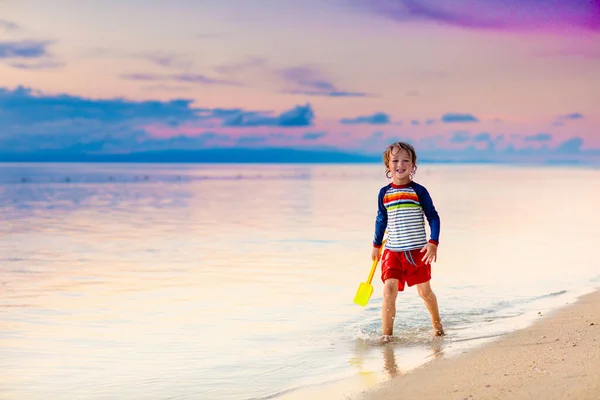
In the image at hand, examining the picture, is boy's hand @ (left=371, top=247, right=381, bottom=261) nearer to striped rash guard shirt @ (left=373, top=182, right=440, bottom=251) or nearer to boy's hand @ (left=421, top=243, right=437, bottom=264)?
striped rash guard shirt @ (left=373, top=182, right=440, bottom=251)

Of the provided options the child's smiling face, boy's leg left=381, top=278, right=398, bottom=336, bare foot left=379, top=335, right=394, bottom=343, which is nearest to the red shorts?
boy's leg left=381, top=278, right=398, bottom=336

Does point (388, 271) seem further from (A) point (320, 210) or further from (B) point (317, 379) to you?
(A) point (320, 210)

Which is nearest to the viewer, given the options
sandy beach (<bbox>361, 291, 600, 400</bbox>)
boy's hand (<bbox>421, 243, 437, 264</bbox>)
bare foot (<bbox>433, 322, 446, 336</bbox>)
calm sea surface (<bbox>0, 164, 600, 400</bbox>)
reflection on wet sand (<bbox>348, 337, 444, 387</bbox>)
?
sandy beach (<bbox>361, 291, 600, 400</bbox>)

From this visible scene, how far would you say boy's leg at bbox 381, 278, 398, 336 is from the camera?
657 cm

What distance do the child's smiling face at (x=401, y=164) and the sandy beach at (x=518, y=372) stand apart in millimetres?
1529

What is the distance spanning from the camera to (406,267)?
651 centimetres

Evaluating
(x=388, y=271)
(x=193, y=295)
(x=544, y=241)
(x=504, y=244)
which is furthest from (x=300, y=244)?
(x=388, y=271)

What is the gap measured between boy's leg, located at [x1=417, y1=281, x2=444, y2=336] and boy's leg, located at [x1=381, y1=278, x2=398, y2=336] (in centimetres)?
23

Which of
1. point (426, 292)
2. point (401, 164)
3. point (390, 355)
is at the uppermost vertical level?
point (401, 164)

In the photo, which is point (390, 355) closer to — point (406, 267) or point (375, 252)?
point (406, 267)

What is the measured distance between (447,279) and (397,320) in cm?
292

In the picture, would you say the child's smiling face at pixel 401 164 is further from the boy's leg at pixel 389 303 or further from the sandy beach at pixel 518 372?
the sandy beach at pixel 518 372

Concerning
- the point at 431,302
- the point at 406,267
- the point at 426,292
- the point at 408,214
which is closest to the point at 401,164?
the point at 408,214

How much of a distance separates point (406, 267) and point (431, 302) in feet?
1.49
